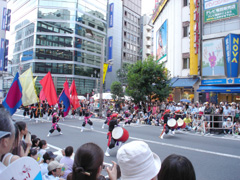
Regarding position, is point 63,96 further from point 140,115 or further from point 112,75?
point 112,75

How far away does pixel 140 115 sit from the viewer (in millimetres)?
19156

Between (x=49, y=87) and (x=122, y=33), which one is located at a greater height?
(x=122, y=33)

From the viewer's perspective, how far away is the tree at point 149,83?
2055 centimetres

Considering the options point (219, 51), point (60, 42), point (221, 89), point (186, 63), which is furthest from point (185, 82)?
point (60, 42)

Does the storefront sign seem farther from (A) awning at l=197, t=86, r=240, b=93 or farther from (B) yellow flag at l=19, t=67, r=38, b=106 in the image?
(B) yellow flag at l=19, t=67, r=38, b=106

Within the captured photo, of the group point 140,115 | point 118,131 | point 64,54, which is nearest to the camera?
point 118,131

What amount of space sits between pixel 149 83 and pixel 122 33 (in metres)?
36.9

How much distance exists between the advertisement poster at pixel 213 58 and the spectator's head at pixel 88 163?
74.5 feet

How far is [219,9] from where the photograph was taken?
21.7m

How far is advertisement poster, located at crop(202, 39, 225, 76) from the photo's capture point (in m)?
21.7

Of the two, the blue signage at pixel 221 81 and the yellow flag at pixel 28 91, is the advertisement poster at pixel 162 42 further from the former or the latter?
the yellow flag at pixel 28 91

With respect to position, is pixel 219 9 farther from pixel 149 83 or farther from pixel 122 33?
pixel 122 33

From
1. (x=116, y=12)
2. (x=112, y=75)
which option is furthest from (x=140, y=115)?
(x=116, y=12)

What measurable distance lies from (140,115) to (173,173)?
57.8 feet
